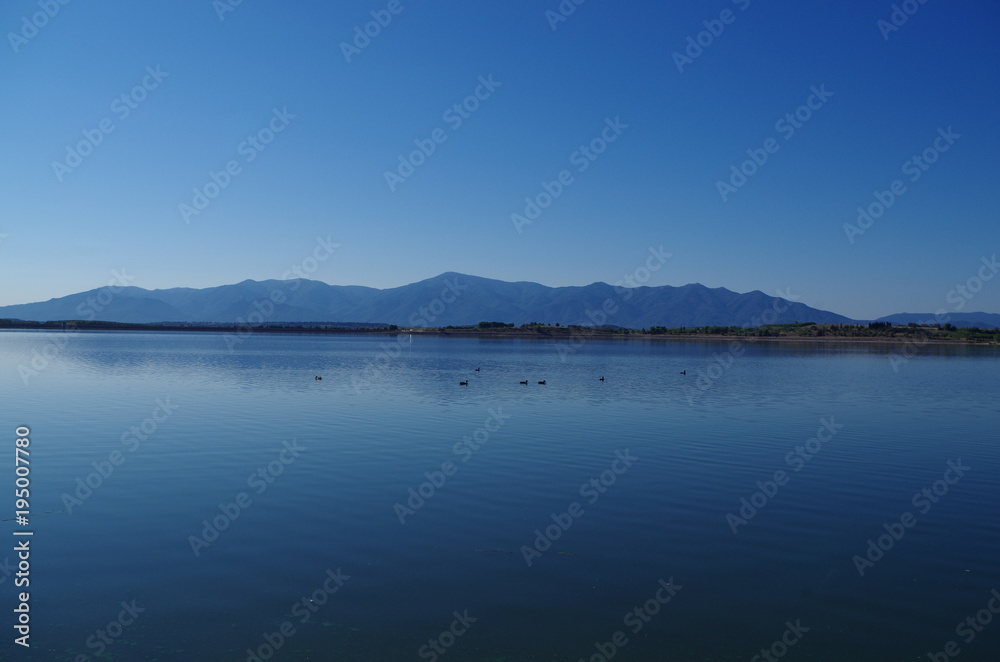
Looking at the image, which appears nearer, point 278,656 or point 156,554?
point 278,656

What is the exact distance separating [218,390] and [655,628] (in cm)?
3278

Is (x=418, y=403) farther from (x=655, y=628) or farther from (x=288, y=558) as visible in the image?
(x=655, y=628)

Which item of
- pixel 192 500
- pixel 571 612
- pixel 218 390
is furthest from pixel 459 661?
pixel 218 390

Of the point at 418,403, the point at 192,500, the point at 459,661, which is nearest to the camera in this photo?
the point at 459,661

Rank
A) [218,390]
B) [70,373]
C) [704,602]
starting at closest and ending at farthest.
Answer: [704,602], [218,390], [70,373]

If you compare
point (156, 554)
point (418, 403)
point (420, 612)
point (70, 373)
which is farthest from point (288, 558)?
point (70, 373)

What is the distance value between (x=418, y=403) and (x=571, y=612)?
23868 millimetres

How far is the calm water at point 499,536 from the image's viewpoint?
29.7ft

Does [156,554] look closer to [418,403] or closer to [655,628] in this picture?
[655,628]

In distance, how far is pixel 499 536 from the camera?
1289 cm

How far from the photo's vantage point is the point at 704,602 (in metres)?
10.1

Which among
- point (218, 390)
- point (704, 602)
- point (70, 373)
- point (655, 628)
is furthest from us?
point (70, 373)

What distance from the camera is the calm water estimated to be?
905cm

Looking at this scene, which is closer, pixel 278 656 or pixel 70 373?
pixel 278 656
